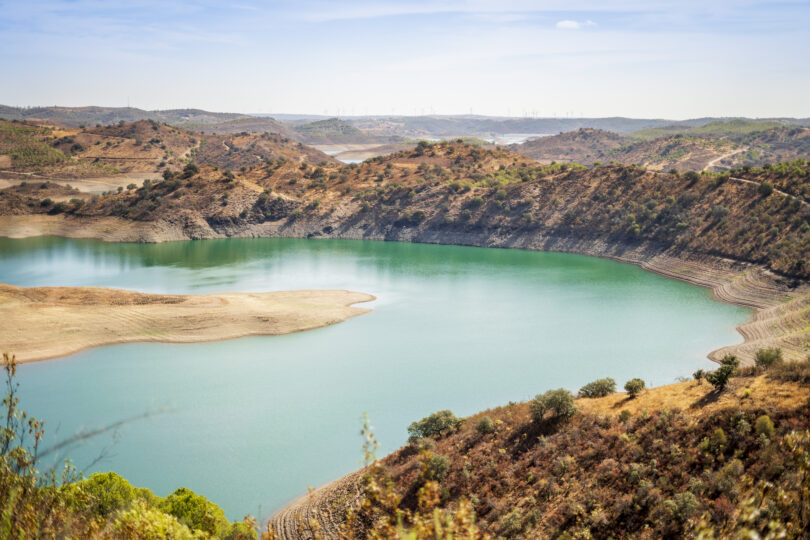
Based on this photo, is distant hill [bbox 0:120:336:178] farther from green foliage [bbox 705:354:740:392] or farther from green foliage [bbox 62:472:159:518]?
green foliage [bbox 705:354:740:392]

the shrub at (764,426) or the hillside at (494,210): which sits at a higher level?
the hillside at (494,210)

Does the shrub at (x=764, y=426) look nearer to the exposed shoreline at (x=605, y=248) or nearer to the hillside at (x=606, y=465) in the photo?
the hillside at (x=606, y=465)

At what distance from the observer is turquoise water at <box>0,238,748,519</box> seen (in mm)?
25562

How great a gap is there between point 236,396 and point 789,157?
167433 millimetres

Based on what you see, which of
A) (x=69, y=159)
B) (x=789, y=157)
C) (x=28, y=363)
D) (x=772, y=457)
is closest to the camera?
(x=772, y=457)

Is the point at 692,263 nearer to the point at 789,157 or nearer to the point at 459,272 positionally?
the point at 459,272

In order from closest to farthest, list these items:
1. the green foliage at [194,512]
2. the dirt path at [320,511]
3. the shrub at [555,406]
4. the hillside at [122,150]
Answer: the green foliage at [194,512], the dirt path at [320,511], the shrub at [555,406], the hillside at [122,150]

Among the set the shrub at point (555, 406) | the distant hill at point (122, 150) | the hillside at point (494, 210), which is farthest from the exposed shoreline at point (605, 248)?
the distant hill at point (122, 150)

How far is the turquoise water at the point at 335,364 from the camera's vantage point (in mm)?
25562

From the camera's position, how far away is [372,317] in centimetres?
4934

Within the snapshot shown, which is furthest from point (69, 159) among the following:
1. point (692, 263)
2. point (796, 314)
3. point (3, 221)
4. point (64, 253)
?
point (796, 314)

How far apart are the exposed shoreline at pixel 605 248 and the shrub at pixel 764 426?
66.4 ft

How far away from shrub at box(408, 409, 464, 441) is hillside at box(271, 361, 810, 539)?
144 mm

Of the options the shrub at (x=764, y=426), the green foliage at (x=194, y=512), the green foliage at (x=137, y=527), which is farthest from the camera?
the green foliage at (x=194, y=512)
